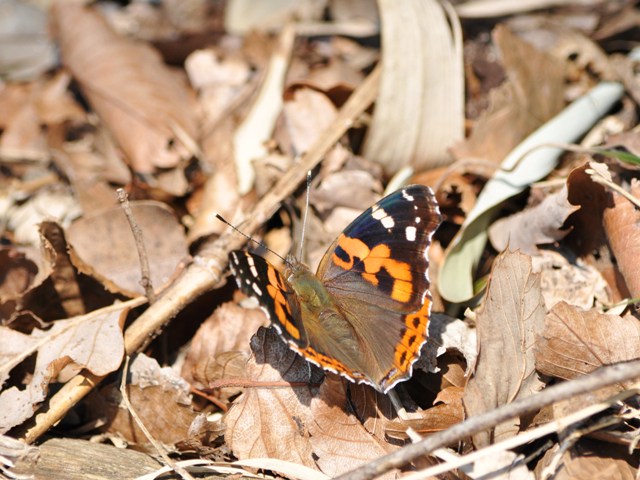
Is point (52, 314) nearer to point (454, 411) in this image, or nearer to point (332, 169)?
point (332, 169)

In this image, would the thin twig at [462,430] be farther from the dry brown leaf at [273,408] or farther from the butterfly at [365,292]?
the dry brown leaf at [273,408]

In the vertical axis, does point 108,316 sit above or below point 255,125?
below

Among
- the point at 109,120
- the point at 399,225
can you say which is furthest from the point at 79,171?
the point at 399,225

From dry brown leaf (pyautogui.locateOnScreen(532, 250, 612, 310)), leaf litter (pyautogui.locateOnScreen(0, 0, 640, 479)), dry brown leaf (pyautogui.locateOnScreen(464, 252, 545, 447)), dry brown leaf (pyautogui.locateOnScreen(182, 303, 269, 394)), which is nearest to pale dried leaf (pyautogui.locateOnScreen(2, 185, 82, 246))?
leaf litter (pyautogui.locateOnScreen(0, 0, 640, 479))

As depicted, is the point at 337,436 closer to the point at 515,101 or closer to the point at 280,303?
the point at 280,303

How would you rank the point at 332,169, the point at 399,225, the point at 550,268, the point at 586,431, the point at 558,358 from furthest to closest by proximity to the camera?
the point at 332,169, the point at 550,268, the point at 399,225, the point at 558,358, the point at 586,431

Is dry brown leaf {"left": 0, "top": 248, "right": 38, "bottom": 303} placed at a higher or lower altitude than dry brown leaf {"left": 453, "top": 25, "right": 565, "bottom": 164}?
lower

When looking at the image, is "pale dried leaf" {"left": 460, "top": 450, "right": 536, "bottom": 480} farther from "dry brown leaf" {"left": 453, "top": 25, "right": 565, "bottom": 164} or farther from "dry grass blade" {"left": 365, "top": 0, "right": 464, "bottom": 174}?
"dry grass blade" {"left": 365, "top": 0, "right": 464, "bottom": 174}
